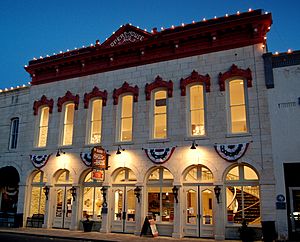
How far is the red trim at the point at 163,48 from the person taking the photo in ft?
55.1

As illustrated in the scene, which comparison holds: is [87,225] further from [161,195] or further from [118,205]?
[161,195]

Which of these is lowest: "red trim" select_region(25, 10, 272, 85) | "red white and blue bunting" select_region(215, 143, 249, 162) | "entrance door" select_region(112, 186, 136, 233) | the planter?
the planter

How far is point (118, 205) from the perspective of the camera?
18641mm

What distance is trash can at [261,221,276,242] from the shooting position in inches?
552

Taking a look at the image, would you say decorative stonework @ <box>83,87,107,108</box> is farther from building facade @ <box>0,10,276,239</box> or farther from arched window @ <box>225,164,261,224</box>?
arched window @ <box>225,164,261,224</box>

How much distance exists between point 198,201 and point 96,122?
789 centimetres

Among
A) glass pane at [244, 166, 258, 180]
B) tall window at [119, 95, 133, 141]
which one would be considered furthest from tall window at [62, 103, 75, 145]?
glass pane at [244, 166, 258, 180]

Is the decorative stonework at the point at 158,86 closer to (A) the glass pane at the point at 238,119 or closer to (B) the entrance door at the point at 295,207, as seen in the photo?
(A) the glass pane at the point at 238,119

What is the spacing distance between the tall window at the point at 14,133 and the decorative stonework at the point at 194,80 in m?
12.7

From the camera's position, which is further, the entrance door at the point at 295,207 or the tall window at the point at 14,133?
the tall window at the point at 14,133

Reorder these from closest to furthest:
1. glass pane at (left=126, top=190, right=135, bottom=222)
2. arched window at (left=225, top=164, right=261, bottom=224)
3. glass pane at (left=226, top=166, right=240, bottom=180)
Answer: arched window at (left=225, top=164, right=261, bottom=224)
glass pane at (left=226, top=166, right=240, bottom=180)
glass pane at (left=126, top=190, right=135, bottom=222)

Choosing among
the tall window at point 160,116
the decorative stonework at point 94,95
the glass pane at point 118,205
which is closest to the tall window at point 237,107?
the tall window at point 160,116

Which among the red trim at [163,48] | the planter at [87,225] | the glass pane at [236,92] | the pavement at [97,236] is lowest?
the pavement at [97,236]

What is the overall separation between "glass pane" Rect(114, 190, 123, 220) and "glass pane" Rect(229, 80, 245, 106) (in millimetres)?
7979
